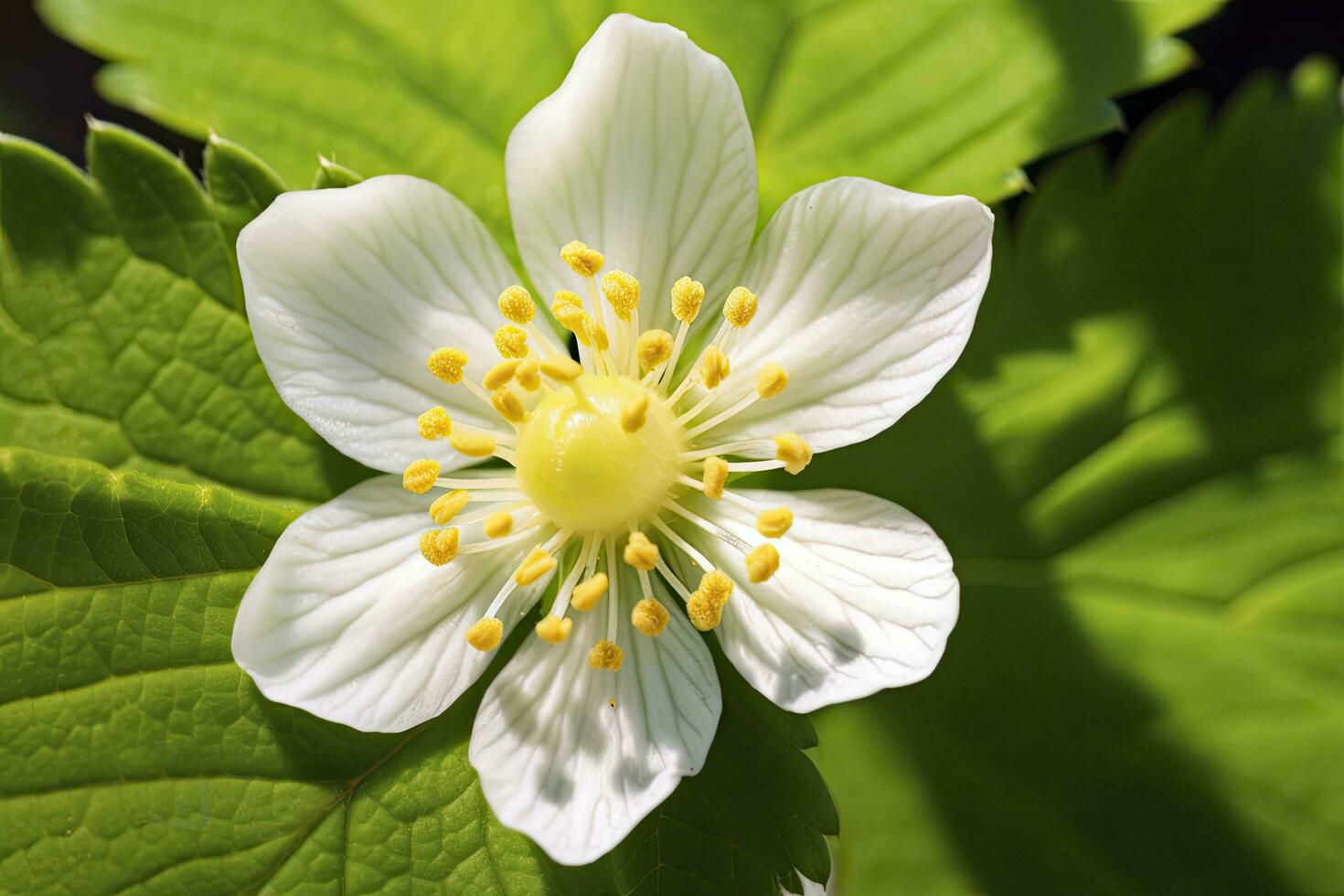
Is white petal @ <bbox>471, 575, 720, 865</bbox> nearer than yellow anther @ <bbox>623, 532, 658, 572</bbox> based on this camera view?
Yes

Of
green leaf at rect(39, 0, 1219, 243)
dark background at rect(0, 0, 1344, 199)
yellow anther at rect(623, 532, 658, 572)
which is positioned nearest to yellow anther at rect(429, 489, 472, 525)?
yellow anther at rect(623, 532, 658, 572)

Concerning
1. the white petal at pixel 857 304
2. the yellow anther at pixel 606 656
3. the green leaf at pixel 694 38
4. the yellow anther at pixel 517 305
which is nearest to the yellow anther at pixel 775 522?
the white petal at pixel 857 304

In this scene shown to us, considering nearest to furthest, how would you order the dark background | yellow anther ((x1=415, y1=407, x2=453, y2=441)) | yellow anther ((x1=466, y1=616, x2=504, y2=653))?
1. yellow anther ((x1=466, y1=616, x2=504, y2=653))
2. yellow anther ((x1=415, y1=407, x2=453, y2=441))
3. the dark background

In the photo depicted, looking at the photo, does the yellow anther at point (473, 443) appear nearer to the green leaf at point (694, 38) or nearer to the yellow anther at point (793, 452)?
the yellow anther at point (793, 452)

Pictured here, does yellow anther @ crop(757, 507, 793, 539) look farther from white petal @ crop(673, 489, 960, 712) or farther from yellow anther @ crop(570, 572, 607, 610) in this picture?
yellow anther @ crop(570, 572, 607, 610)

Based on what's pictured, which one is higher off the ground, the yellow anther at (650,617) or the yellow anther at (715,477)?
the yellow anther at (715,477)

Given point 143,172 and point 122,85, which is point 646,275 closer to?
point 143,172
